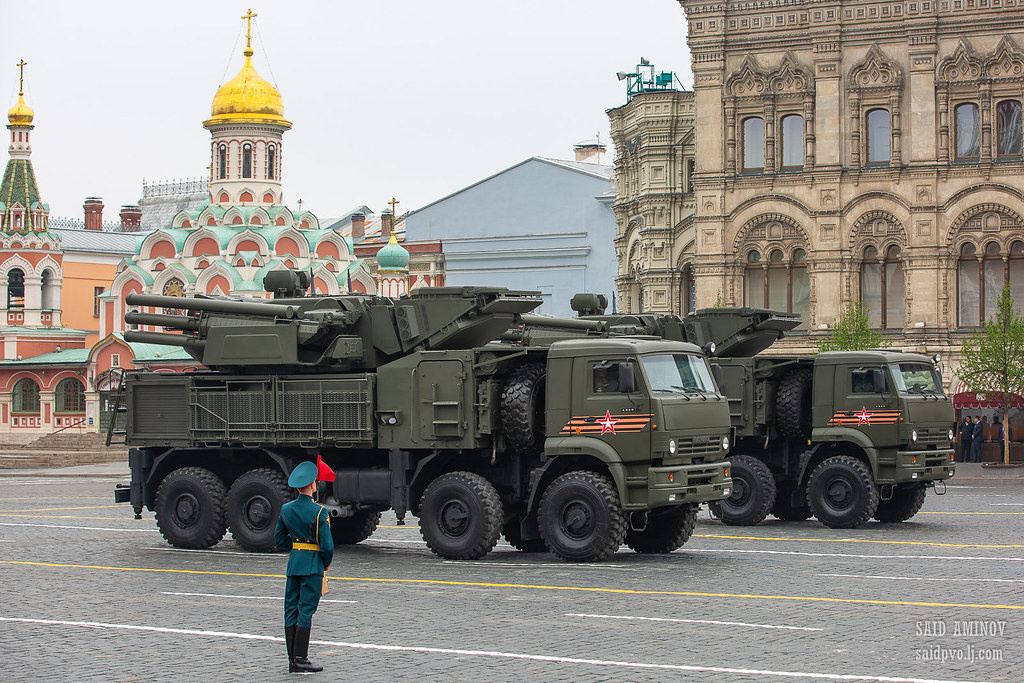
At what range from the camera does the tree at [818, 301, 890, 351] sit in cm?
4447

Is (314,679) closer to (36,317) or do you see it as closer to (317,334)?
(317,334)

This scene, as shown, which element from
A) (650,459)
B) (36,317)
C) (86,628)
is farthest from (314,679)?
(36,317)

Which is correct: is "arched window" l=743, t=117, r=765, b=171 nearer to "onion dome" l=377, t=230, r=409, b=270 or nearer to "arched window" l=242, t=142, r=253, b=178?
"arched window" l=242, t=142, r=253, b=178

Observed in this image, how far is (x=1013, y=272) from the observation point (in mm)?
46688

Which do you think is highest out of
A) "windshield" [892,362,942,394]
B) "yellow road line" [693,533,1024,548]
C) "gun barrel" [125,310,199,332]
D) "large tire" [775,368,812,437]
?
"gun barrel" [125,310,199,332]

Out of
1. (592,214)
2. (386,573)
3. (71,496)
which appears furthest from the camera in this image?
(592,214)

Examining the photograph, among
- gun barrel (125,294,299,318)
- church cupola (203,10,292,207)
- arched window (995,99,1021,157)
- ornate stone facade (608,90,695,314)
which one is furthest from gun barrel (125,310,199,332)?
church cupola (203,10,292,207)

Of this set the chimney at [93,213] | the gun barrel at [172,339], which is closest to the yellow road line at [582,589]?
the gun barrel at [172,339]

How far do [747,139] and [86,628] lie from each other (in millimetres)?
38401

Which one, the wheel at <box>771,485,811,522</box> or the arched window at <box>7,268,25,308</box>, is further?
the arched window at <box>7,268,25,308</box>

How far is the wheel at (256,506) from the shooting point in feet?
67.5

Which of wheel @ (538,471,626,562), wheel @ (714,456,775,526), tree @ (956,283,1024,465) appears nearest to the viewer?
wheel @ (538,471,626,562)

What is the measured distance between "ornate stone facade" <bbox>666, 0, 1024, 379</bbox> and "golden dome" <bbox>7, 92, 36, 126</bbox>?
44.6m

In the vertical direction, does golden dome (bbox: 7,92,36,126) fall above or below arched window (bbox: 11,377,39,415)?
above
